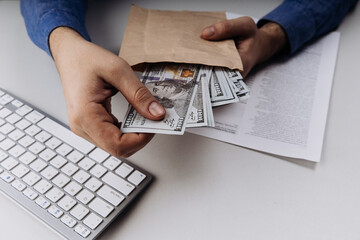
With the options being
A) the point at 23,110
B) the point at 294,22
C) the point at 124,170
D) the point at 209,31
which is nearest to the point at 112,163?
the point at 124,170

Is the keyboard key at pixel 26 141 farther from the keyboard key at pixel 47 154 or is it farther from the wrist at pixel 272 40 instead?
the wrist at pixel 272 40

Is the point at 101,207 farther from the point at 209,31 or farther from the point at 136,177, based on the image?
the point at 209,31

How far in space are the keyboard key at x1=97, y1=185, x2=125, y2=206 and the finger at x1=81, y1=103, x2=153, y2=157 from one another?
63 millimetres

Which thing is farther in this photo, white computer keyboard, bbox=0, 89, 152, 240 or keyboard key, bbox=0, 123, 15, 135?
keyboard key, bbox=0, 123, 15, 135

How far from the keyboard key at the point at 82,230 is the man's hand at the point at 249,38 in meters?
0.46

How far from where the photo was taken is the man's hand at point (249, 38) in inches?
28.7

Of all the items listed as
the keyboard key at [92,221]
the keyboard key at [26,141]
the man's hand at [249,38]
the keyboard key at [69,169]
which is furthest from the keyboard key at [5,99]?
the man's hand at [249,38]

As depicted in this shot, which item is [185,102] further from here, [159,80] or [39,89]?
[39,89]

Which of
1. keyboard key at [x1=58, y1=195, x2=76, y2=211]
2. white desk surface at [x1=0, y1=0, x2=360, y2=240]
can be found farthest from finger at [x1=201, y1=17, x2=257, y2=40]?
keyboard key at [x1=58, y1=195, x2=76, y2=211]

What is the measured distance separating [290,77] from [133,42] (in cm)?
38

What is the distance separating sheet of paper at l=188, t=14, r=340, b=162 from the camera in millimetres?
644

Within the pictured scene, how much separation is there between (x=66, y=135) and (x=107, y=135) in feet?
0.47

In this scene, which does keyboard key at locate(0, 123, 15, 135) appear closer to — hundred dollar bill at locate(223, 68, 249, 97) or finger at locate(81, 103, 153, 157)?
finger at locate(81, 103, 153, 157)

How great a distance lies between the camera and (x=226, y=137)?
65 centimetres
